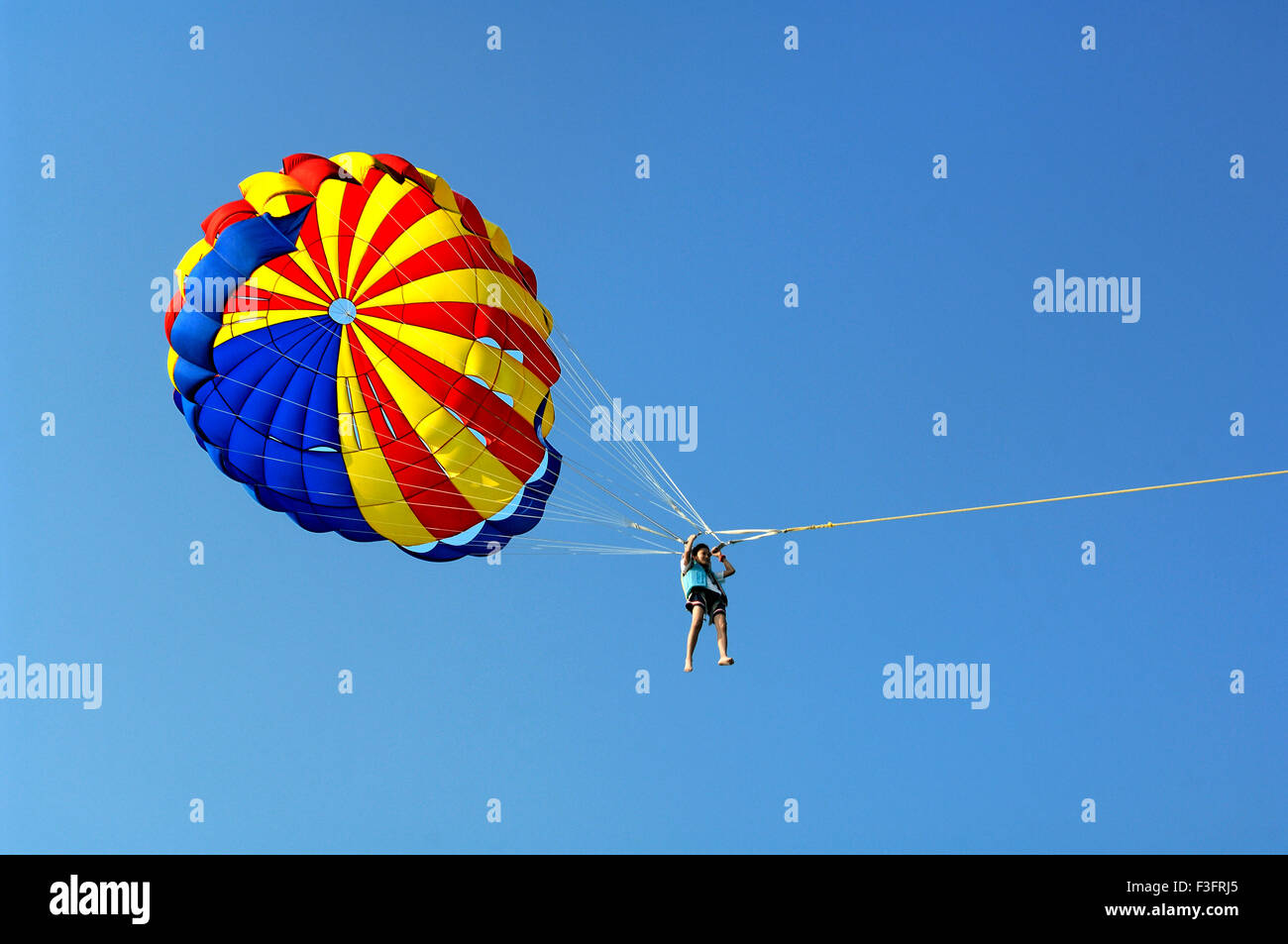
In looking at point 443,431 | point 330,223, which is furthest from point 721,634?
point 330,223

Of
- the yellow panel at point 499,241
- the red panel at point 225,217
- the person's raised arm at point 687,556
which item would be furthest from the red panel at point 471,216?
the person's raised arm at point 687,556

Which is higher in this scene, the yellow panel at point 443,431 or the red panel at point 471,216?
the red panel at point 471,216

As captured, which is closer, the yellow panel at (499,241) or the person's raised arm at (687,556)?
the person's raised arm at (687,556)

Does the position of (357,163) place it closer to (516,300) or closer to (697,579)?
(516,300)

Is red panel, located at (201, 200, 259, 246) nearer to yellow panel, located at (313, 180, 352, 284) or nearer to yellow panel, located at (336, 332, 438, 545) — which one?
yellow panel, located at (313, 180, 352, 284)

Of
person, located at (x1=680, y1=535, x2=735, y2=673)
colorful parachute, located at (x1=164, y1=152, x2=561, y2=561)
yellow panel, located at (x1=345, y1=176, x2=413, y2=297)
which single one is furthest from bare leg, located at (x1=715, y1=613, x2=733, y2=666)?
yellow panel, located at (x1=345, y1=176, x2=413, y2=297)

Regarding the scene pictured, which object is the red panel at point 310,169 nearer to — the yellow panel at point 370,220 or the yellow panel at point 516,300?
the yellow panel at point 370,220

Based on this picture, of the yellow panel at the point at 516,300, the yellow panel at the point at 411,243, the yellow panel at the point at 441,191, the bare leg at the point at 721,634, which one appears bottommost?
the bare leg at the point at 721,634
